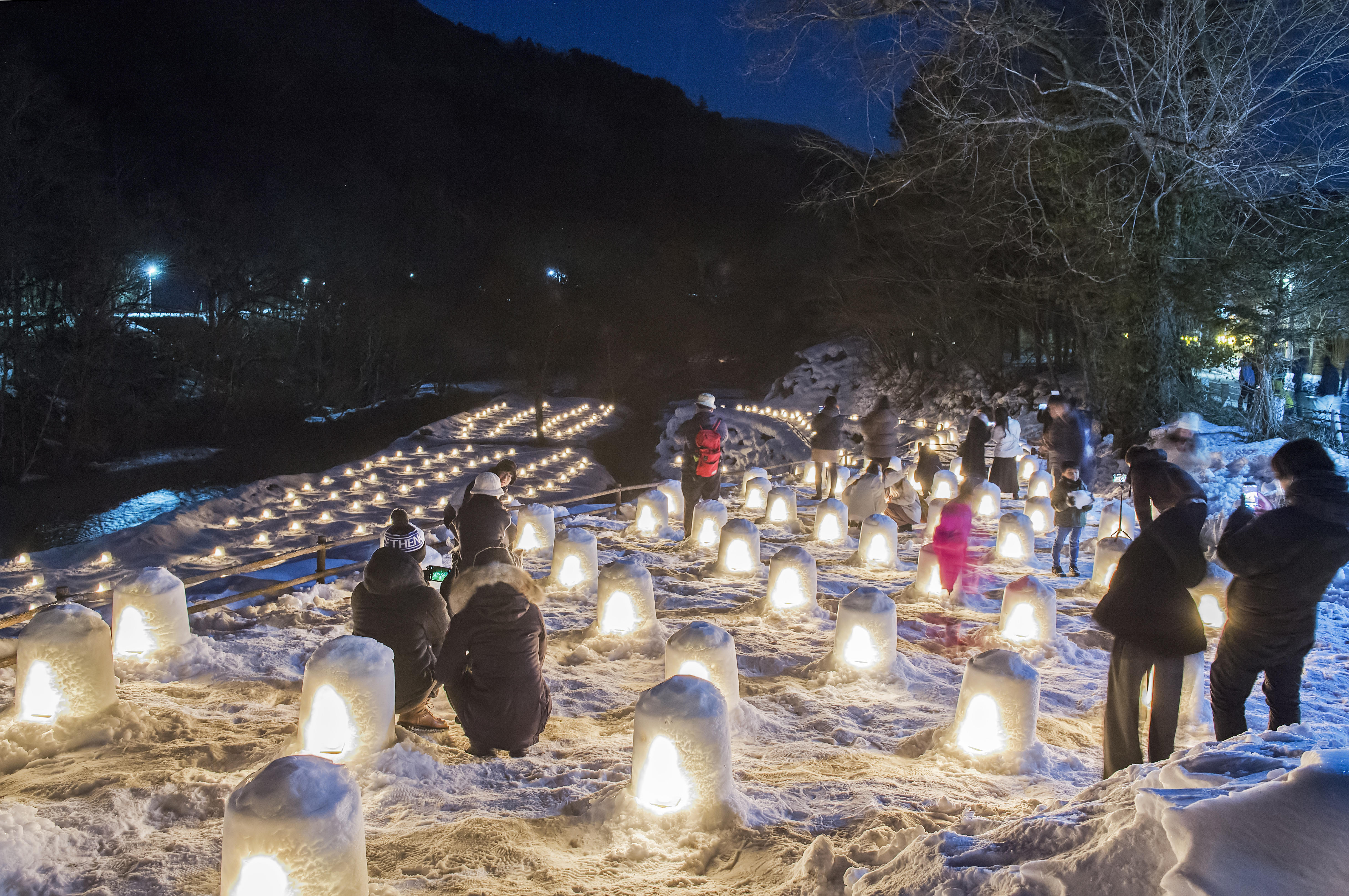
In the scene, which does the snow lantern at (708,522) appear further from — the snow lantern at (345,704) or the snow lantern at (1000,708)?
the snow lantern at (345,704)

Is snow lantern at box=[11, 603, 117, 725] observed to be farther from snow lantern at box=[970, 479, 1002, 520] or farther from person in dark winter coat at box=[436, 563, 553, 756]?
snow lantern at box=[970, 479, 1002, 520]

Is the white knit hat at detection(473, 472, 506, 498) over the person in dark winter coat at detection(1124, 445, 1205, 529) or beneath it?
beneath

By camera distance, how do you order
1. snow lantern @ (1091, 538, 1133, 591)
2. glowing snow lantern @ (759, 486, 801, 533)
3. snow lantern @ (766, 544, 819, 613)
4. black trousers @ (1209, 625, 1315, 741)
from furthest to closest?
glowing snow lantern @ (759, 486, 801, 533) → snow lantern @ (1091, 538, 1133, 591) → snow lantern @ (766, 544, 819, 613) → black trousers @ (1209, 625, 1315, 741)

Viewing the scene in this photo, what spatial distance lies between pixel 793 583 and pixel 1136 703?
3.52m

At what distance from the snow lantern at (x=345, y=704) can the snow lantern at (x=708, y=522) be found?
580cm

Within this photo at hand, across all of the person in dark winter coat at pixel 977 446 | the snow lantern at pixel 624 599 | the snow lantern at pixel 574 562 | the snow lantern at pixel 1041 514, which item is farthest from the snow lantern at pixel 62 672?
the snow lantern at pixel 1041 514

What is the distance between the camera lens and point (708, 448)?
939 cm

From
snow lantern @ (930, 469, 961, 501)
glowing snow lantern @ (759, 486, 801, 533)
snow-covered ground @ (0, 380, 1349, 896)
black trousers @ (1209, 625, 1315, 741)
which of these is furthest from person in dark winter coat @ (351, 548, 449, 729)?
snow lantern @ (930, 469, 961, 501)

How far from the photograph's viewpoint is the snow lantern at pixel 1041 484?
38.4 ft

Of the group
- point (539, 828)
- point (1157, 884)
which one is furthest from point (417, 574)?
point (1157, 884)

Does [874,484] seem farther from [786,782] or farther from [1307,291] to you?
[1307,291]

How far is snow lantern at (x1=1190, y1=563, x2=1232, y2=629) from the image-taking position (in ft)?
21.4

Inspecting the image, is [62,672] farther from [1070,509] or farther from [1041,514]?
[1041,514]

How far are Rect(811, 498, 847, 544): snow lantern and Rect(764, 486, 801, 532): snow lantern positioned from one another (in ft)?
3.14
